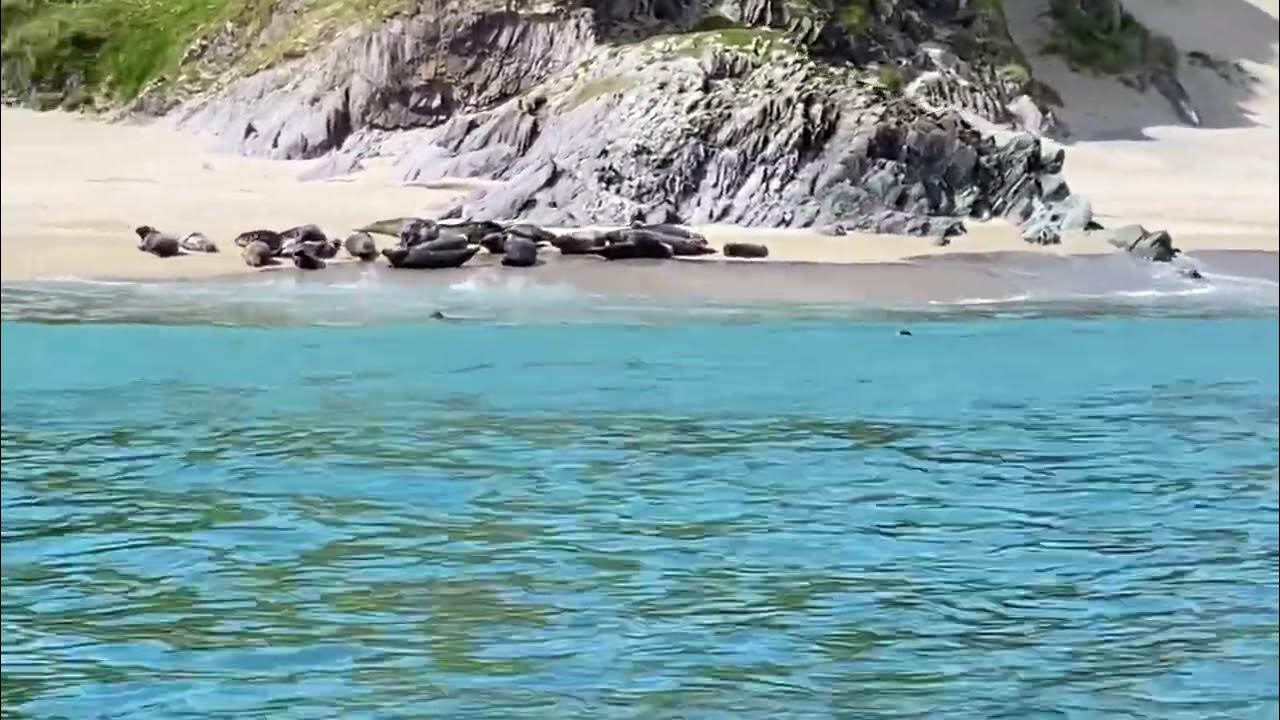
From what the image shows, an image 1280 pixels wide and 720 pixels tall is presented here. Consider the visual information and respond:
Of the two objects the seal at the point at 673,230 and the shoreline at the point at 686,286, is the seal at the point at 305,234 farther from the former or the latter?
the seal at the point at 673,230

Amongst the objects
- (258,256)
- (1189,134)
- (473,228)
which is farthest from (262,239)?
(1189,134)

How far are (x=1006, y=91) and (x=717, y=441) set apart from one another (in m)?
1.31

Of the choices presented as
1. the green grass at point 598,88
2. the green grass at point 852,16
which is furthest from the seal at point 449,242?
the green grass at point 852,16

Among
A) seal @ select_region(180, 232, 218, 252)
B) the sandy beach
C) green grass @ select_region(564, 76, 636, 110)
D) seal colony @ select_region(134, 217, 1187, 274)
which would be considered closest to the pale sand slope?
the sandy beach

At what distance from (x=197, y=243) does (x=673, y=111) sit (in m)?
1.17

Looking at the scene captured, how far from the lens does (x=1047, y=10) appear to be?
394 cm

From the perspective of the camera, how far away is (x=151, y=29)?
3797 mm

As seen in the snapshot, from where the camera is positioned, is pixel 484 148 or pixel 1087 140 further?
pixel 1087 140

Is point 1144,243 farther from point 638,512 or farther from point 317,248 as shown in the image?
point 317,248

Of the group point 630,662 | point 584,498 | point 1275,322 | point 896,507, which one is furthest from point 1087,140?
point 630,662

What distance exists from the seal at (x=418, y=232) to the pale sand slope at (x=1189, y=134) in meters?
1.58

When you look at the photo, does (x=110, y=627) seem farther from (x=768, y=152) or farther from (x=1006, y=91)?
(x=1006, y=91)

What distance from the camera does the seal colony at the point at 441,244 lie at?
3494 mm

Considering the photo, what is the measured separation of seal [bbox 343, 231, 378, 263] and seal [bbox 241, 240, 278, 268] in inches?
6.8
